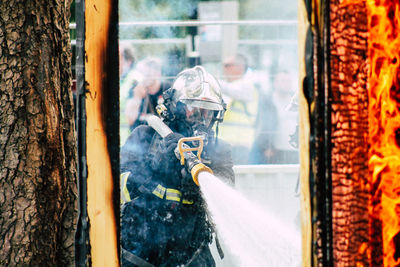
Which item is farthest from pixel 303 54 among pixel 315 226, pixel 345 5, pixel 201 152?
pixel 201 152

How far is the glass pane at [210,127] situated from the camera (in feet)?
11.1

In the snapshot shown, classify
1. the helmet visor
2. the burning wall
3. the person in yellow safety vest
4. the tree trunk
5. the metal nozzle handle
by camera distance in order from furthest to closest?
the person in yellow safety vest, the helmet visor, the metal nozzle handle, the tree trunk, the burning wall

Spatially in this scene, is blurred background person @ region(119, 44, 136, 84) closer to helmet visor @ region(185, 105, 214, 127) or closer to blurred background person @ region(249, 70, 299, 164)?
helmet visor @ region(185, 105, 214, 127)

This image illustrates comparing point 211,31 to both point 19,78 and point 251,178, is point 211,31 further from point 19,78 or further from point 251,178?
point 19,78

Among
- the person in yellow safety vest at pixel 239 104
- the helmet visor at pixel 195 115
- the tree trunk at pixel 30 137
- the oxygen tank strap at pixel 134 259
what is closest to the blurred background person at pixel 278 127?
the person in yellow safety vest at pixel 239 104

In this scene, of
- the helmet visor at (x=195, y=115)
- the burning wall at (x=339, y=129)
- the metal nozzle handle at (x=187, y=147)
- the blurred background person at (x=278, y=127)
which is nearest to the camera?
the burning wall at (x=339, y=129)

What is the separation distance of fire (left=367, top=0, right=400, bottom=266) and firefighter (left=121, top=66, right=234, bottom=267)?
2.14 meters

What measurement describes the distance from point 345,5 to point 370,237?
2.48 feet

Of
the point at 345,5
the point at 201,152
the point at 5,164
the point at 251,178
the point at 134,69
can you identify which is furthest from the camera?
the point at 251,178

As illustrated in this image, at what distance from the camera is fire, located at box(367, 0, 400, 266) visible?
129cm

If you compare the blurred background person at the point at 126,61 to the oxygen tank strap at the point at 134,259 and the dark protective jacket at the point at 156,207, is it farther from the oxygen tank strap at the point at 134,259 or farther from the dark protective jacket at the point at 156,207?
the oxygen tank strap at the point at 134,259

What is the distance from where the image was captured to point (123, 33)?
168 inches

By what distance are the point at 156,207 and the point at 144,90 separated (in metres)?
1.32

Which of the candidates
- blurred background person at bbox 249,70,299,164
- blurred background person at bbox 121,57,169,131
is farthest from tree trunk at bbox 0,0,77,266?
blurred background person at bbox 249,70,299,164
